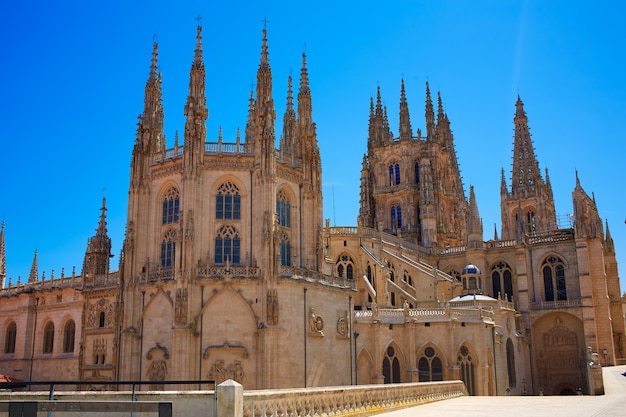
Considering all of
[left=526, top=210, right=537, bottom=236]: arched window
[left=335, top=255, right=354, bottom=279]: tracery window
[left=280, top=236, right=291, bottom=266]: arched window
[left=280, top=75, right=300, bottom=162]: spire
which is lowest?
[left=280, top=236, right=291, bottom=266]: arched window

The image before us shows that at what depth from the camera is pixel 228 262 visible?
3556cm

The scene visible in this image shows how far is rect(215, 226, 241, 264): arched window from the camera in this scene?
36.6m

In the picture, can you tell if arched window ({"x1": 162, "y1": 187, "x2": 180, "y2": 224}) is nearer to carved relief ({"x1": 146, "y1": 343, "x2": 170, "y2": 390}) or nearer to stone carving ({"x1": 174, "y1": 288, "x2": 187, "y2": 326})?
stone carving ({"x1": 174, "y1": 288, "x2": 187, "y2": 326})

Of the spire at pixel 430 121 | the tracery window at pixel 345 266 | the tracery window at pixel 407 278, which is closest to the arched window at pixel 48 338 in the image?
the tracery window at pixel 345 266

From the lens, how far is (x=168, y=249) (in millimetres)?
37656

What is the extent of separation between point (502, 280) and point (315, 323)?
97.5 feet

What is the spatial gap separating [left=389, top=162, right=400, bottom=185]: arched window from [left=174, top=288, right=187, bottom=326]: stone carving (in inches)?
1652

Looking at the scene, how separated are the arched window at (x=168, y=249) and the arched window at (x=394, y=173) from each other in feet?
129

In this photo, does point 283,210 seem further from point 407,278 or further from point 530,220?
point 530,220

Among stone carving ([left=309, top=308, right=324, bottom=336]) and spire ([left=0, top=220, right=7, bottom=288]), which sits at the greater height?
spire ([left=0, top=220, right=7, bottom=288])

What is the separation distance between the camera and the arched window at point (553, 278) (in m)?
58.3

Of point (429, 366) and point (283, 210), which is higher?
point (283, 210)

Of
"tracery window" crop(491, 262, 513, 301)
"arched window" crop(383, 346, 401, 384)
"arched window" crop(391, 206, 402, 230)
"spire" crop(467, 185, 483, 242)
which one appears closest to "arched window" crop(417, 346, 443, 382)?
"arched window" crop(383, 346, 401, 384)

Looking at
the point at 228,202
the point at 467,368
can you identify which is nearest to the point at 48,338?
the point at 228,202
